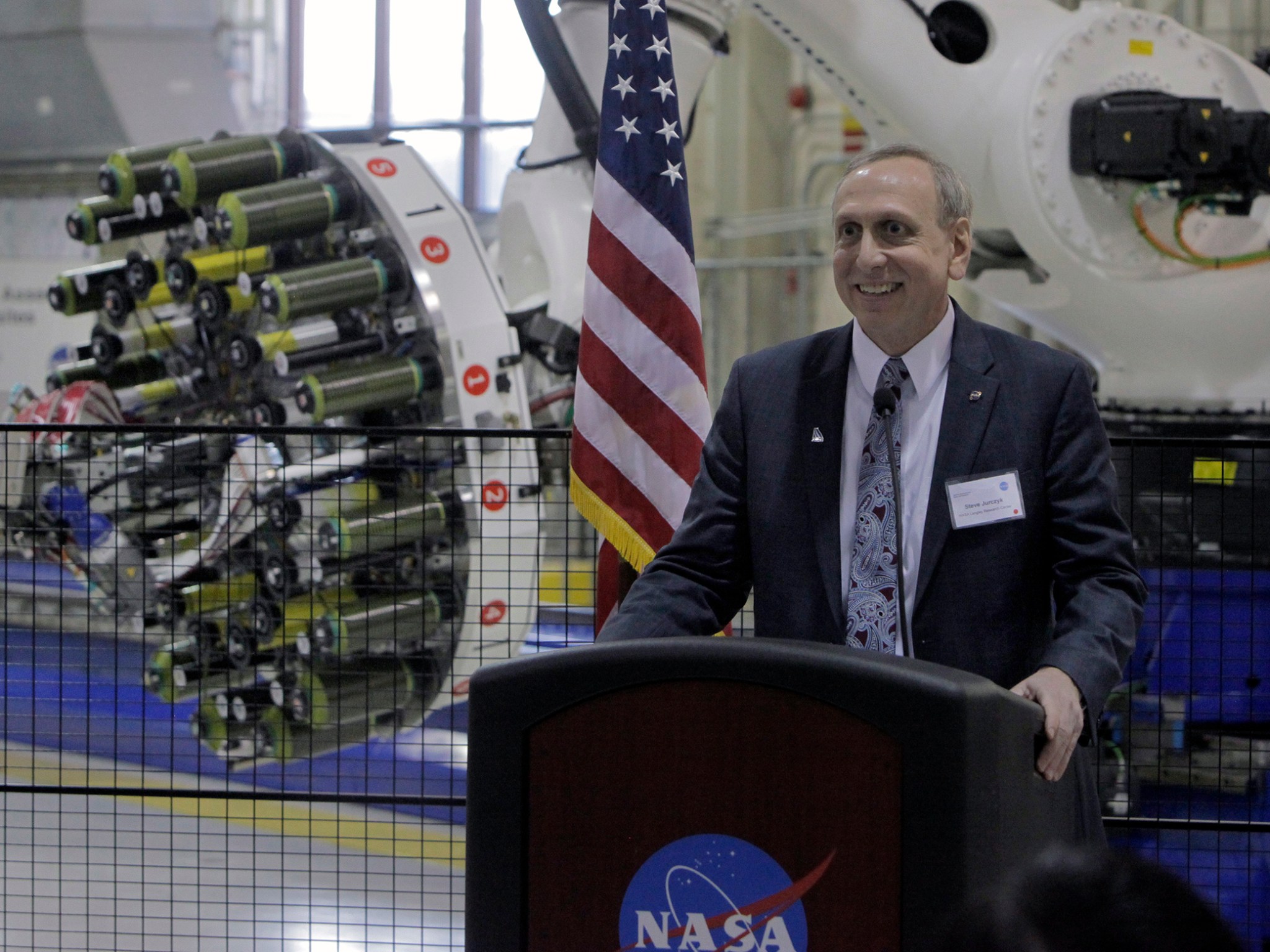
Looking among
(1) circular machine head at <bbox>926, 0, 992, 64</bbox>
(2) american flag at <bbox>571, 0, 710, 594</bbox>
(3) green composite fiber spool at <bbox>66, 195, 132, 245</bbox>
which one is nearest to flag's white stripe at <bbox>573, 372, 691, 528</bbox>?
(2) american flag at <bbox>571, 0, 710, 594</bbox>

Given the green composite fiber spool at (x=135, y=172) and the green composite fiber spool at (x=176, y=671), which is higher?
the green composite fiber spool at (x=135, y=172)

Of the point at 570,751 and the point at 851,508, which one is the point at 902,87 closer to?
the point at 851,508

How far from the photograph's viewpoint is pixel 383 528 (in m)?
3.69

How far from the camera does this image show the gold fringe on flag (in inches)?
100

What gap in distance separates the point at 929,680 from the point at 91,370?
4164 mm

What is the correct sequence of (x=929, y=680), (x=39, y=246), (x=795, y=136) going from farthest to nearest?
(x=39, y=246), (x=795, y=136), (x=929, y=680)

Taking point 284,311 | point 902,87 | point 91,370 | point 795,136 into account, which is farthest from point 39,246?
point 902,87

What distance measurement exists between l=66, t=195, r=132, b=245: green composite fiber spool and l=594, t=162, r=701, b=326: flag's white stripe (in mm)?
2453

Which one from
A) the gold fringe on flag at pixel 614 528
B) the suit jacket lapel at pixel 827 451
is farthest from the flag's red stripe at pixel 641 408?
the suit jacket lapel at pixel 827 451

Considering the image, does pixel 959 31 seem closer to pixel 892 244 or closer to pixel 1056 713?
pixel 892 244

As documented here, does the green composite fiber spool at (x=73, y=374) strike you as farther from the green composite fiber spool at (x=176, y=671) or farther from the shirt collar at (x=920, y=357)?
the shirt collar at (x=920, y=357)

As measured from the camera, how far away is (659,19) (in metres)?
2.63

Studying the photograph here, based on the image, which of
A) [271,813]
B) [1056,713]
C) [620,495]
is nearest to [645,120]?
[620,495]

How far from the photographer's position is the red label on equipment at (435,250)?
392cm
